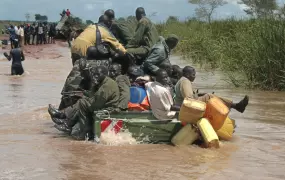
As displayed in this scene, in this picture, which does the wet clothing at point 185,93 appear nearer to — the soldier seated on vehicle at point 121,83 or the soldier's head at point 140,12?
the soldier seated on vehicle at point 121,83

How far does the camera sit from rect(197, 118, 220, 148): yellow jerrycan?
305 inches

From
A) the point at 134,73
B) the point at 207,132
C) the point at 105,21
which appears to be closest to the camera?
the point at 207,132

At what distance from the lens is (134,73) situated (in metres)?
9.02

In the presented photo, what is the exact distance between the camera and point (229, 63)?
17203 mm

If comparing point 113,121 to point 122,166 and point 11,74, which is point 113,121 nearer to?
point 122,166

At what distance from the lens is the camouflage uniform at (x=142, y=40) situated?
30.5 feet

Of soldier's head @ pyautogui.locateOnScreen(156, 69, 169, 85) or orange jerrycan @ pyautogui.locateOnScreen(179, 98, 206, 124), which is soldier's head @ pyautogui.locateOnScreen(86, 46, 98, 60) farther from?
orange jerrycan @ pyautogui.locateOnScreen(179, 98, 206, 124)

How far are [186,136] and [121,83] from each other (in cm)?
134

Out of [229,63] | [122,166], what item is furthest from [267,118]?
[229,63]

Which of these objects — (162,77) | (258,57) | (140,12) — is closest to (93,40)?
(140,12)

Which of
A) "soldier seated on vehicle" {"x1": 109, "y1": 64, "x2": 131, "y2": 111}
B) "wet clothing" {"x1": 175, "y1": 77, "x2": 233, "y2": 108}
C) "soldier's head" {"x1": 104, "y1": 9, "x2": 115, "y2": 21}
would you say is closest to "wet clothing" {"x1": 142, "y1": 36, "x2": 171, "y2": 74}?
"soldier seated on vehicle" {"x1": 109, "y1": 64, "x2": 131, "y2": 111}

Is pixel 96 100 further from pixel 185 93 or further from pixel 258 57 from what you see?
pixel 258 57

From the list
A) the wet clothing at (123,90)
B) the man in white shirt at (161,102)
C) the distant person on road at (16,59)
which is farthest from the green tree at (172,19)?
the man in white shirt at (161,102)

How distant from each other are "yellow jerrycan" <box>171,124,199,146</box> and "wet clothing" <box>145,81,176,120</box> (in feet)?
0.93
